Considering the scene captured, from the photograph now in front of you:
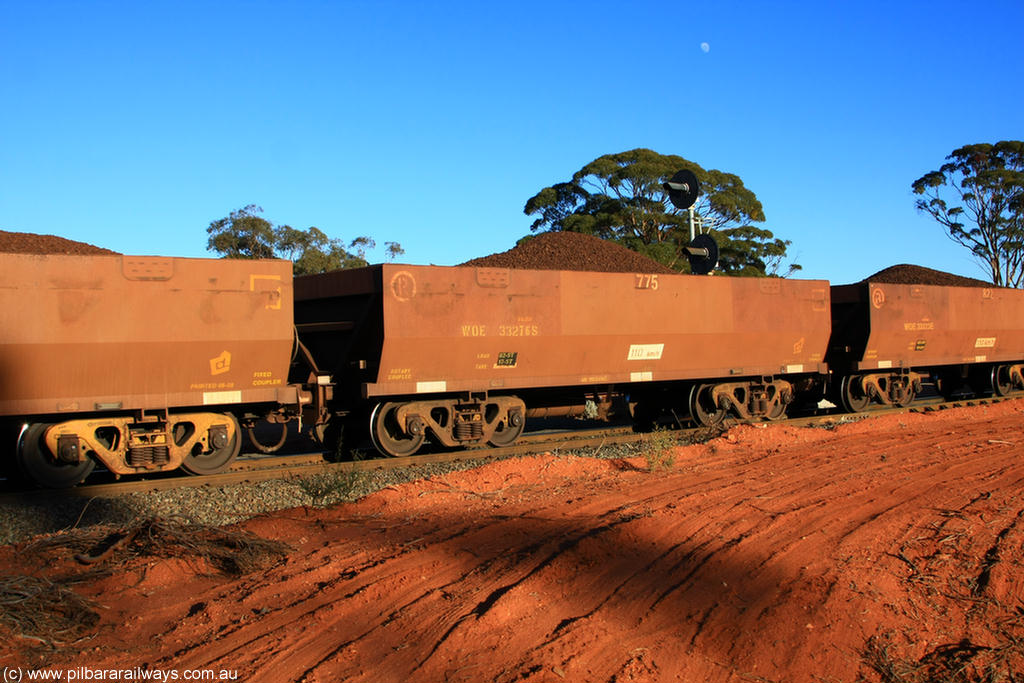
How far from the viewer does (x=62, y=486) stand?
375 inches

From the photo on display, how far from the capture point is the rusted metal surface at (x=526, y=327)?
1112 cm

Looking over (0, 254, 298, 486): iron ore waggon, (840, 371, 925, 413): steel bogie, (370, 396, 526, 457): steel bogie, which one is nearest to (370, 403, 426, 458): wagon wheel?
(370, 396, 526, 457): steel bogie

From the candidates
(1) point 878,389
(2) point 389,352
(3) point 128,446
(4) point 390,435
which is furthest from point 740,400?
(3) point 128,446

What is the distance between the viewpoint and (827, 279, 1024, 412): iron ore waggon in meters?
16.8

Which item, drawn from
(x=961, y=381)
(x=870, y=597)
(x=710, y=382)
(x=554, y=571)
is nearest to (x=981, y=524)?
(x=870, y=597)

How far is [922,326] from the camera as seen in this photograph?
17594 mm

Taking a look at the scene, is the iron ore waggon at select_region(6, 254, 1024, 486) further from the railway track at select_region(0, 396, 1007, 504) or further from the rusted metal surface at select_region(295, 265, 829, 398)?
the railway track at select_region(0, 396, 1007, 504)

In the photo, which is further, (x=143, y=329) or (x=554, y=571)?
(x=143, y=329)

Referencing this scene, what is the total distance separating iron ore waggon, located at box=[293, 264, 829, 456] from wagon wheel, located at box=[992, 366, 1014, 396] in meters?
8.51

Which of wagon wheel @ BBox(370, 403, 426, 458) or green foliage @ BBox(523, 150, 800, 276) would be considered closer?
wagon wheel @ BBox(370, 403, 426, 458)

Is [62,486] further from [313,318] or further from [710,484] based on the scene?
[710,484]

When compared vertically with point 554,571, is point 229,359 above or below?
above

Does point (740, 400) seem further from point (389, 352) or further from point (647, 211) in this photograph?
point (647, 211)

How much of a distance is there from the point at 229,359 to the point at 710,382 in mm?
8585
